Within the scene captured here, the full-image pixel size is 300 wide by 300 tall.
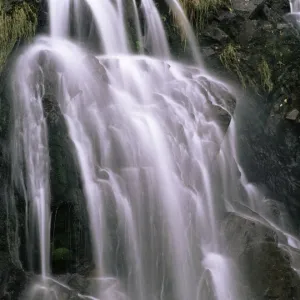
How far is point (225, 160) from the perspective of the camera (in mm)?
8883

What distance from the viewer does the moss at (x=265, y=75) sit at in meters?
10.4

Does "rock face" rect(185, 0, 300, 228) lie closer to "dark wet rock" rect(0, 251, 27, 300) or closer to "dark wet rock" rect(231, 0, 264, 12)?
"dark wet rock" rect(231, 0, 264, 12)

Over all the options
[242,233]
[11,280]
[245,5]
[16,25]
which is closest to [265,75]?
[245,5]

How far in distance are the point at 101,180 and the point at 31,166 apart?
3.49 ft

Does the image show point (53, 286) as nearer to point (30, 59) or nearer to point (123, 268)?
point (123, 268)

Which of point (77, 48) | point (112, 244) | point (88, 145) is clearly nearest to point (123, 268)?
point (112, 244)

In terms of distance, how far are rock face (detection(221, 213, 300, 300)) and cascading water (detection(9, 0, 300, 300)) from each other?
24 centimetres

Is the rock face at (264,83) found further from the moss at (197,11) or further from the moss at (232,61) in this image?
the moss at (197,11)

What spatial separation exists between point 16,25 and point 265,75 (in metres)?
5.78

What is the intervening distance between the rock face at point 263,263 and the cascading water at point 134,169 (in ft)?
0.79

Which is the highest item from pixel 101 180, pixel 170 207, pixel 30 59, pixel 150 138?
pixel 30 59

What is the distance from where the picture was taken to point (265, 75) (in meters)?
10.5

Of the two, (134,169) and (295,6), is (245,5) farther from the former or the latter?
(134,169)

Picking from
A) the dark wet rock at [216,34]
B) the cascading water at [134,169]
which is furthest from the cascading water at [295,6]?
the cascading water at [134,169]
